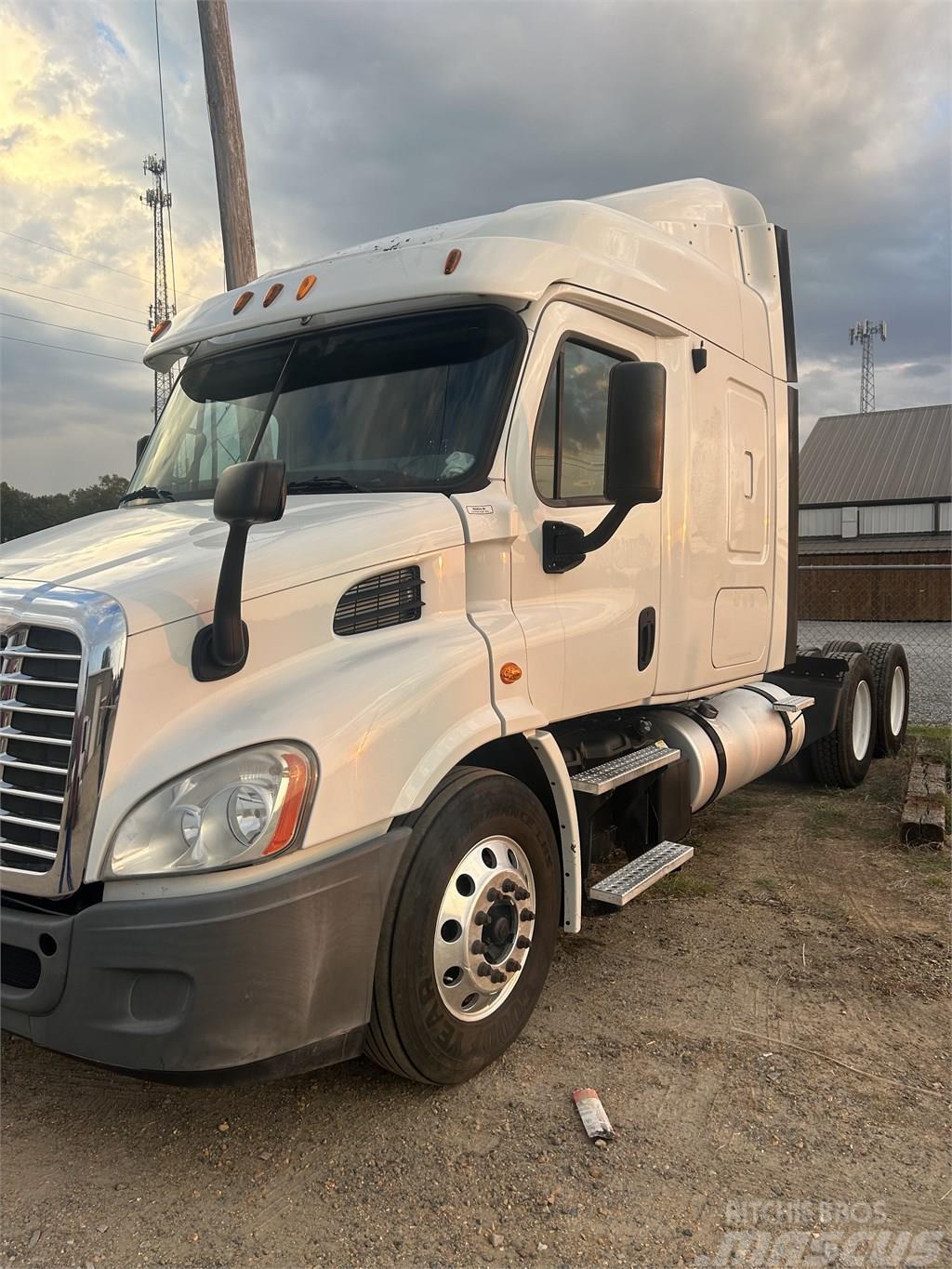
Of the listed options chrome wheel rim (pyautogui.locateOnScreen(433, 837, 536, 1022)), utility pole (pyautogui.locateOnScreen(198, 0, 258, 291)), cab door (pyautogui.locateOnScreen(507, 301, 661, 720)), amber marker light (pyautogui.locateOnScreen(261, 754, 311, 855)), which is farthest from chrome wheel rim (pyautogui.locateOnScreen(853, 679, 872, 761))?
utility pole (pyautogui.locateOnScreen(198, 0, 258, 291))

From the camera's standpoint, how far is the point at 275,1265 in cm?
240

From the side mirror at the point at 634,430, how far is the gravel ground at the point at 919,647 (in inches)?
239

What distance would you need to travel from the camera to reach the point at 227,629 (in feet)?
8.68

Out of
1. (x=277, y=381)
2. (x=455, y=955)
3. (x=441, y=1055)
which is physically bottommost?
(x=441, y=1055)

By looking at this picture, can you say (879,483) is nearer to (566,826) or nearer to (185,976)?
(566,826)

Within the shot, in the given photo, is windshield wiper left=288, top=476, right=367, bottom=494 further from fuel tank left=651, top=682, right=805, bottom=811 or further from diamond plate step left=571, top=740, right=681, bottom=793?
fuel tank left=651, top=682, right=805, bottom=811

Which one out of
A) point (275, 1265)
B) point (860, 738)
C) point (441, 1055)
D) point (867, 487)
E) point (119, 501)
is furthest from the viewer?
point (867, 487)

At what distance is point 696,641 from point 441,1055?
246 cm

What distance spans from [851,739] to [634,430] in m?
4.72

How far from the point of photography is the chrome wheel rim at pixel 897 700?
8234 millimetres

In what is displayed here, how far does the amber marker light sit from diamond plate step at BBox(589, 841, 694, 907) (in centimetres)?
161

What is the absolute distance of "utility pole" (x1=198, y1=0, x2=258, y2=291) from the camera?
7730 mm

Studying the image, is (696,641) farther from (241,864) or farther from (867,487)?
(867,487)

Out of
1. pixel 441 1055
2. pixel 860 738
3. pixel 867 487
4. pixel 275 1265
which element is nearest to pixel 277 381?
pixel 441 1055
